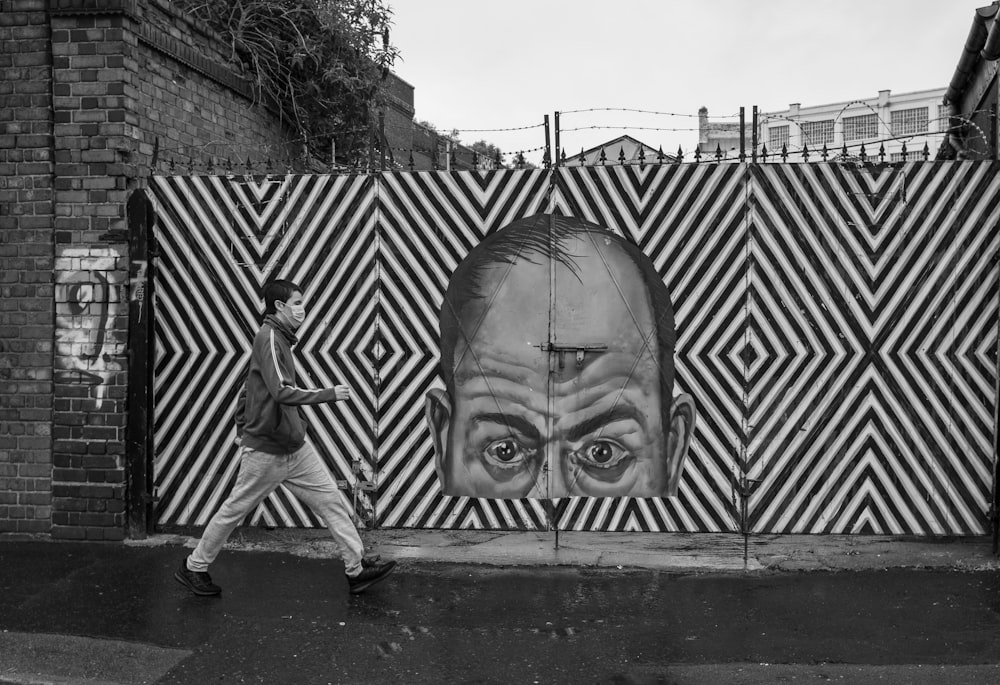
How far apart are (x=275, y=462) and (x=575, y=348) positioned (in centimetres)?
225

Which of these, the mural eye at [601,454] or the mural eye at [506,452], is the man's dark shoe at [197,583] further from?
the mural eye at [601,454]

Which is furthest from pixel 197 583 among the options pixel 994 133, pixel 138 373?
pixel 994 133

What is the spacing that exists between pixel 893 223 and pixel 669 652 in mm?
3479

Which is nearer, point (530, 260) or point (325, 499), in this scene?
point (325, 499)

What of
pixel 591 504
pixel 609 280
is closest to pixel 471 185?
pixel 609 280

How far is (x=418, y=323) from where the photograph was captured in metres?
6.88

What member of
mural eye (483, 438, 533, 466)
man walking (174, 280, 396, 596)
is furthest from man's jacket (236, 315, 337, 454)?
mural eye (483, 438, 533, 466)

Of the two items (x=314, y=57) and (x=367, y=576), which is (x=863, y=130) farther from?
(x=367, y=576)

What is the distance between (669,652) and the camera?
485cm

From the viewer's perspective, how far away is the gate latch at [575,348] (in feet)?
21.9

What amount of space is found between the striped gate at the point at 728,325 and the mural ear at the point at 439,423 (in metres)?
0.09

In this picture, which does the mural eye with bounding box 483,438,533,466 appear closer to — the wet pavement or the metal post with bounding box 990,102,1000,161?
the wet pavement

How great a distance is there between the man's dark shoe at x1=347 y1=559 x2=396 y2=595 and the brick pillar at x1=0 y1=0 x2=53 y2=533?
2.85 m

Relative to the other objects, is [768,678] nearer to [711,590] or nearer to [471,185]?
[711,590]
